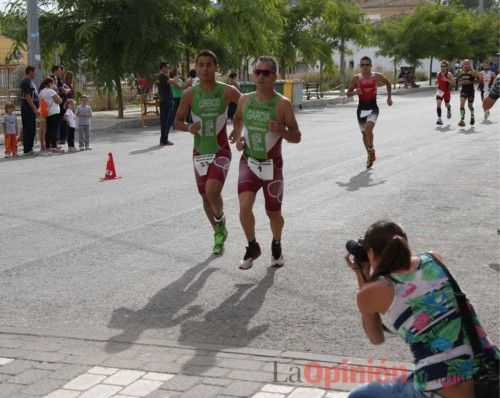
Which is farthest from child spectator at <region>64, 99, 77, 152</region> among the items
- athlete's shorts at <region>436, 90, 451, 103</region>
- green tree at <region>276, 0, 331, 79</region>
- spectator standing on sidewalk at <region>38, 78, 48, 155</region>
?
green tree at <region>276, 0, 331, 79</region>

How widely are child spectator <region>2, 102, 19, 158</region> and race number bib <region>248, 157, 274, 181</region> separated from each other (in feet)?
38.5

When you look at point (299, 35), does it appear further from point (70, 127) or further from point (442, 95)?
point (70, 127)

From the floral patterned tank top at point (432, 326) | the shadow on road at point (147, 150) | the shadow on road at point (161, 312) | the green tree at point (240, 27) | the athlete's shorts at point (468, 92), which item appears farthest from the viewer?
the green tree at point (240, 27)

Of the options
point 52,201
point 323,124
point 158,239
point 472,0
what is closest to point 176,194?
point 52,201

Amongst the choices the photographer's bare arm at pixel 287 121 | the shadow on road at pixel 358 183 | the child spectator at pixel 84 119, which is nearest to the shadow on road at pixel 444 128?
the child spectator at pixel 84 119

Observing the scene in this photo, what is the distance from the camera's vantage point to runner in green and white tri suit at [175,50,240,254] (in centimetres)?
860

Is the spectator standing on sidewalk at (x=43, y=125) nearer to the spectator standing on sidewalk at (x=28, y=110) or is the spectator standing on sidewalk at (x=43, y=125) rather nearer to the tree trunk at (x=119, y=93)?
the spectator standing on sidewalk at (x=28, y=110)

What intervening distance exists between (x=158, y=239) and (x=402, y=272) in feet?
20.0

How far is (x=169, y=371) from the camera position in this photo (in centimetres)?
545

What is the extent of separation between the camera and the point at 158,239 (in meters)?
9.52

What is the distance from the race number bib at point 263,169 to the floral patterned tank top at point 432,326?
4475mm

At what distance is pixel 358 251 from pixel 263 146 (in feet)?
14.4

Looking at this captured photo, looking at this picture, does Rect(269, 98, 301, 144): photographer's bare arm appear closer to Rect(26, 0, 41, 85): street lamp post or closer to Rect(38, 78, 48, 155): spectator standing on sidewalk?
Rect(38, 78, 48, 155): spectator standing on sidewalk

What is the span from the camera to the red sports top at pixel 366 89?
15.7m
